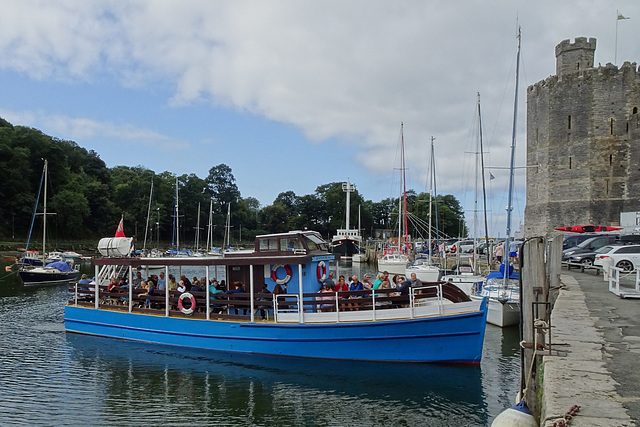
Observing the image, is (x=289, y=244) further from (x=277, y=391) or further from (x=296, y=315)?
(x=277, y=391)

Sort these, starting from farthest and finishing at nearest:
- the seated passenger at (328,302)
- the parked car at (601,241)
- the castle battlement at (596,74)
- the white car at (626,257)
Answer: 1. the castle battlement at (596,74)
2. the parked car at (601,241)
3. the white car at (626,257)
4. the seated passenger at (328,302)

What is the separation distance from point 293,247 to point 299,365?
3375 millimetres

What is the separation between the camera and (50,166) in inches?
3100

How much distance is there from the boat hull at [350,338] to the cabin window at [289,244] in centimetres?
228

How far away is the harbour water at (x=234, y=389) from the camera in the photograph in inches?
409

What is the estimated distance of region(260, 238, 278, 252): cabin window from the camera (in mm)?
15097

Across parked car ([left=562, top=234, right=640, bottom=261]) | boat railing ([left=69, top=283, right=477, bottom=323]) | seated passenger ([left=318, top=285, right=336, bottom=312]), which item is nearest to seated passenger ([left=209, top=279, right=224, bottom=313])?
boat railing ([left=69, top=283, right=477, bottom=323])

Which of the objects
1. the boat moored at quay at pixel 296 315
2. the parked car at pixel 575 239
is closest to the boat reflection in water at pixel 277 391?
the boat moored at quay at pixel 296 315

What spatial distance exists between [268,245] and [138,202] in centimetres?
7831

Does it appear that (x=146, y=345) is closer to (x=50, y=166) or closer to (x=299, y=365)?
(x=299, y=365)

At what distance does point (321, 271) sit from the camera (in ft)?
49.2

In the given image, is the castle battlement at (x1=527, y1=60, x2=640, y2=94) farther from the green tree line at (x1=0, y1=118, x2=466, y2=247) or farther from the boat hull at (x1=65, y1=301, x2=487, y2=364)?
the boat hull at (x1=65, y1=301, x2=487, y2=364)

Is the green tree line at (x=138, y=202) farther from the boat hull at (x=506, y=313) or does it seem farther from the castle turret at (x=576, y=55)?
the boat hull at (x=506, y=313)

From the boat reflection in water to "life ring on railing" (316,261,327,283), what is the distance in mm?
2431
